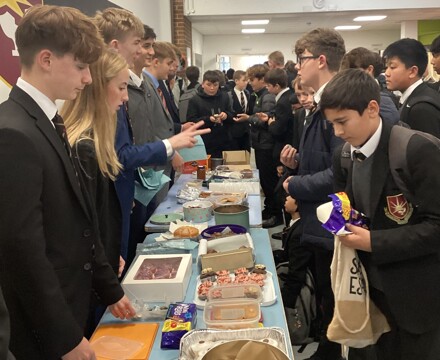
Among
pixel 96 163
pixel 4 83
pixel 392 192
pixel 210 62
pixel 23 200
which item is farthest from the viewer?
pixel 210 62

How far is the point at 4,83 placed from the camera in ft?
6.97

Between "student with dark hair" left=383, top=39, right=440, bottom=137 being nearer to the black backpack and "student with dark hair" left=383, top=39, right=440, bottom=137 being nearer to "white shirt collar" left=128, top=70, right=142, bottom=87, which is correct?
the black backpack

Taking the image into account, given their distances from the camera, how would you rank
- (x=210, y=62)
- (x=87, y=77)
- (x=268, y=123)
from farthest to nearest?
(x=210, y=62), (x=268, y=123), (x=87, y=77)

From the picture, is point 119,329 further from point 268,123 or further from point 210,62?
point 210,62

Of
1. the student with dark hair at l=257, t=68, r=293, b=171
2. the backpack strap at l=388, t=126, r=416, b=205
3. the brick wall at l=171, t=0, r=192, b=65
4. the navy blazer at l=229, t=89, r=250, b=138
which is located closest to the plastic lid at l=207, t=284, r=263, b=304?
the backpack strap at l=388, t=126, r=416, b=205

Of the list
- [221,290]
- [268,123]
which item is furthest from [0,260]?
[268,123]

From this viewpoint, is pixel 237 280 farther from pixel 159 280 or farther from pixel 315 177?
pixel 315 177

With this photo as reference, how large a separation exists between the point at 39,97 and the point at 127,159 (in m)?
0.93

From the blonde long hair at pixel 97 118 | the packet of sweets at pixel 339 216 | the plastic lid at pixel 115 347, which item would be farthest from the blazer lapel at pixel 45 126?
the packet of sweets at pixel 339 216

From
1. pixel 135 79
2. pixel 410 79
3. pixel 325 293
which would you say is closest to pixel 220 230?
pixel 325 293

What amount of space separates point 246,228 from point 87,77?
1.14 metres

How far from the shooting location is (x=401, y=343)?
1577 millimetres

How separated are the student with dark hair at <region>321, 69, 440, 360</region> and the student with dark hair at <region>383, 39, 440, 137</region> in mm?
1144

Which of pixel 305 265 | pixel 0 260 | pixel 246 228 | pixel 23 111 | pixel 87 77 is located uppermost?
pixel 87 77
